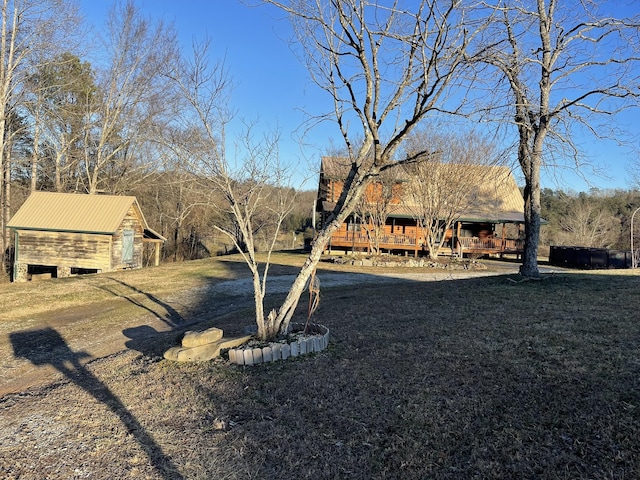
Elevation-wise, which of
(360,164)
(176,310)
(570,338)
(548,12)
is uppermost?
(548,12)

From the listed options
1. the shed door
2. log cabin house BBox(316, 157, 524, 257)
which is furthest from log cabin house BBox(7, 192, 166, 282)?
log cabin house BBox(316, 157, 524, 257)

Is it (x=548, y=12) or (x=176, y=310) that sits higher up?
(x=548, y=12)

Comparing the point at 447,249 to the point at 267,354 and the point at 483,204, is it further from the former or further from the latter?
the point at 267,354

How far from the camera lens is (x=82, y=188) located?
27.6 meters

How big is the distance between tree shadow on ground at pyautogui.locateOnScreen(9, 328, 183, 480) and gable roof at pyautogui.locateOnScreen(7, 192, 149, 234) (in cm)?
1195

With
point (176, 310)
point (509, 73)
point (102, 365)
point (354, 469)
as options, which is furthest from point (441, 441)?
point (176, 310)

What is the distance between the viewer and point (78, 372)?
19.2 feet

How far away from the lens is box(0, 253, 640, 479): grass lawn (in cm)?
293

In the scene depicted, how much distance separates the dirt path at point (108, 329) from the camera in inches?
246

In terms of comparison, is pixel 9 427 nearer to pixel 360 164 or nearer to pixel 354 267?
pixel 360 164

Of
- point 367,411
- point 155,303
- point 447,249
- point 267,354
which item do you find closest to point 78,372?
point 267,354

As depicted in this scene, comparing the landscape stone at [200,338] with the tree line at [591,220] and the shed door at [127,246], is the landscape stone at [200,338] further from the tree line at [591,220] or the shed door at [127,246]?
the tree line at [591,220]

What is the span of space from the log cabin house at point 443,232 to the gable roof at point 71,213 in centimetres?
1124

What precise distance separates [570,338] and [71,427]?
5705 millimetres
